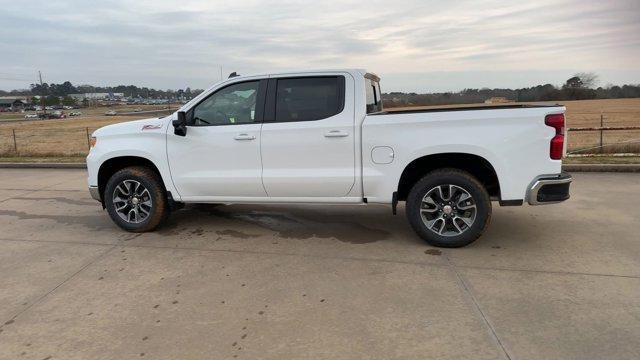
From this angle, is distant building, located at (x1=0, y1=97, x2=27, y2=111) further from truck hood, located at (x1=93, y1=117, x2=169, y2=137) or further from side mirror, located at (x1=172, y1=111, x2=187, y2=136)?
side mirror, located at (x1=172, y1=111, x2=187, y2=136)

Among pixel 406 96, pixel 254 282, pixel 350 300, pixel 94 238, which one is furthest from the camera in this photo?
pixel 406 96

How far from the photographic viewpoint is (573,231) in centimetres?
550

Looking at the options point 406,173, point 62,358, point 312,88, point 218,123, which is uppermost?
point 312,88

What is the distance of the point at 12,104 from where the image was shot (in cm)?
14575

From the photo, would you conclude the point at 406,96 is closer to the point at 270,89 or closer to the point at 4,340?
the point at 270,89

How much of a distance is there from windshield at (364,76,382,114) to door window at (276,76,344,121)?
1.21 feet

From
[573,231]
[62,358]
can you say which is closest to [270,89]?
[62,358]

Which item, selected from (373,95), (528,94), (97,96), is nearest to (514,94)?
(528,94)

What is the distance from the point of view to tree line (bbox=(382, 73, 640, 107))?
9.27 m

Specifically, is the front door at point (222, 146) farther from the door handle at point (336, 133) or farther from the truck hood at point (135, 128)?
the door handle at point (336, 133)

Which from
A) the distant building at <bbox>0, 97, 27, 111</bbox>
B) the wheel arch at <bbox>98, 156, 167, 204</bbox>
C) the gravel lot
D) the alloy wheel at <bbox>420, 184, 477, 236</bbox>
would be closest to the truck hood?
the wheel arch at <bbox>98, 156, 167, 204</bbox>

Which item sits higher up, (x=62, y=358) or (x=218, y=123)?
(x=218, y=123)

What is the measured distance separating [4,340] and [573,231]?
552 centimetres

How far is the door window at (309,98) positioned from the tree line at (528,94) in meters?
1.69
